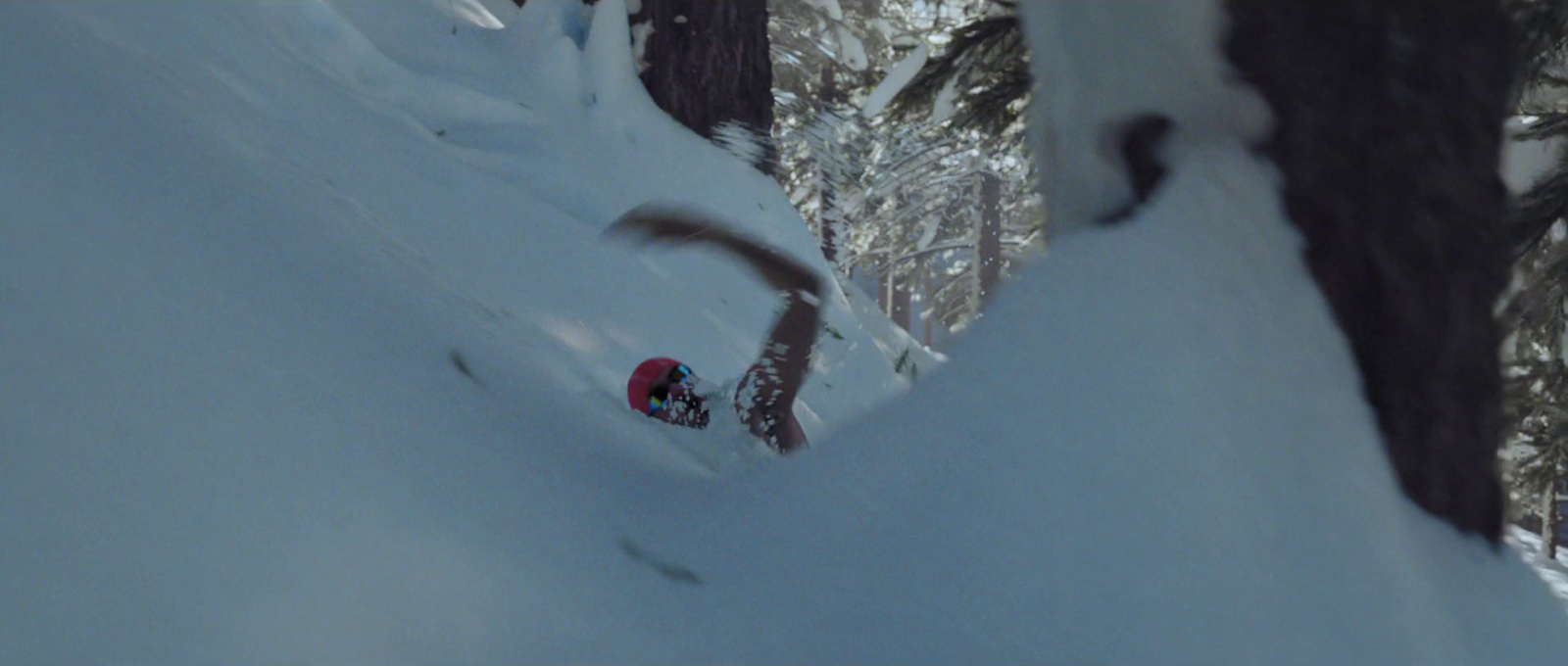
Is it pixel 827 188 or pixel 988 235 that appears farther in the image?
pixel 988 235

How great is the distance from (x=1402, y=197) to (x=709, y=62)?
484 centimetres

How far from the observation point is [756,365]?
9.73ft

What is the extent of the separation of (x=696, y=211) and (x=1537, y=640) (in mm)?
1911

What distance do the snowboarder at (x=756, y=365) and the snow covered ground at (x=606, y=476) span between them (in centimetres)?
41

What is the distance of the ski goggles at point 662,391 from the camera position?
2.97 m

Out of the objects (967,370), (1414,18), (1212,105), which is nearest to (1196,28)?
(1212,105)

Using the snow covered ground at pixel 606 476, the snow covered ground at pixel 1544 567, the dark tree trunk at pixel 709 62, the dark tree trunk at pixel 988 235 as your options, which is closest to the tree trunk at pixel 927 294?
the dark tree trunk at pixel 988 235

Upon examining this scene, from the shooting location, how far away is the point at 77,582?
4.10 ft

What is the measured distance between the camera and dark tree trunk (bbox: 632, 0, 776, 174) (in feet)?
20.7

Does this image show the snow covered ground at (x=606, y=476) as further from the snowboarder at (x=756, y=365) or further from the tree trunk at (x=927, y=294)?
the tree trunk at (x=927, y=294)

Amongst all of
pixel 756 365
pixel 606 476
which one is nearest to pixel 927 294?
pixel 756 365

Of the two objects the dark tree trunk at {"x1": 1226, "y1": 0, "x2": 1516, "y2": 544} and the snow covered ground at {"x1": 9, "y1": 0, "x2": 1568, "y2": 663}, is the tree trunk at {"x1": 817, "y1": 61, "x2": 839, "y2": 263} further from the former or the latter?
the dark tree trunk at {"x1": 1226, "y1": 0, "x2": 1516, "y2": 544}

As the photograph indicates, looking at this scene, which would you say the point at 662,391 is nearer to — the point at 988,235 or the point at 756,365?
the point at 756,365

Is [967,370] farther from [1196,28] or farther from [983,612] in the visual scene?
Result: [1196,28]
